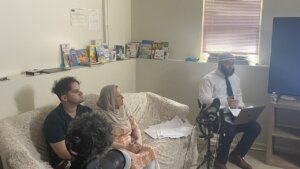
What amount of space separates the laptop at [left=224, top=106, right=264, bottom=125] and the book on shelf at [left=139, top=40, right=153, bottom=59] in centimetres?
141

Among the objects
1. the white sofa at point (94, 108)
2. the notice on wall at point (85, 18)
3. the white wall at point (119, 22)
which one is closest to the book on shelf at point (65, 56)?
the notice on wall at point (85, 18)

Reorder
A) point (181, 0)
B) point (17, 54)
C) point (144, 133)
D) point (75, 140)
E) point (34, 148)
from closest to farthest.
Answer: point (75, 140), point (34, 148), point (17, 54), point (144, 133), point (181, 0)

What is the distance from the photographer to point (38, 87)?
99.3 inches

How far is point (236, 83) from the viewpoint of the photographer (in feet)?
11.3

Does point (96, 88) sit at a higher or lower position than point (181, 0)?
lower

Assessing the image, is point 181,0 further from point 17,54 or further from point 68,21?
point 17,54

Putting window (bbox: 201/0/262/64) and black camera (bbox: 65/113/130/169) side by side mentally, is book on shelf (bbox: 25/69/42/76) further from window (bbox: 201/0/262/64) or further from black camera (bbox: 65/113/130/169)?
window (bbox: 201/0/262/64)

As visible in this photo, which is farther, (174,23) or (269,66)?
(174,23)

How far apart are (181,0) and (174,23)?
0.30 meters

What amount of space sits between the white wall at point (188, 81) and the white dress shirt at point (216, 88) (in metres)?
0.26

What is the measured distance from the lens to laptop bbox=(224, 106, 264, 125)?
2.95 meters

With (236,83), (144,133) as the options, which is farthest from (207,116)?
(236,83)

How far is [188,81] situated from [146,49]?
28.2 inches

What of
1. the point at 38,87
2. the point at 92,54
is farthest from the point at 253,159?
the point at 38,87
